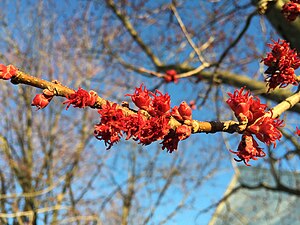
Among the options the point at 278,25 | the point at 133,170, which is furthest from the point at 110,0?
the point at 133,170

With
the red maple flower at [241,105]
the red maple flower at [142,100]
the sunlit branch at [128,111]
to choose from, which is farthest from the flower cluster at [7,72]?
the red maple flower at [241,105]

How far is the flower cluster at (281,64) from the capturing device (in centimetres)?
130

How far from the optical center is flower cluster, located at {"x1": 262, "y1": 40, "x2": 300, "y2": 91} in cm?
130

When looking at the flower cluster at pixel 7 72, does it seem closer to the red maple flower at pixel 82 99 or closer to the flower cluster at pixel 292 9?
the red maple flower at pixel 82 99

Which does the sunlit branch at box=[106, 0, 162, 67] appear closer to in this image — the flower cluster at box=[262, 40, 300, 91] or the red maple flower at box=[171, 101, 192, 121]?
the flower cluster at box=[262, 40, 300, 91]

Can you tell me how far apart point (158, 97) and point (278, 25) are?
95.4 inches

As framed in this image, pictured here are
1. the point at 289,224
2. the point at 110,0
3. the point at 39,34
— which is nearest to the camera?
the point at 110,0

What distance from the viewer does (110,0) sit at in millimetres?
5234

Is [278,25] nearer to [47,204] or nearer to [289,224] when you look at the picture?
[47,204]

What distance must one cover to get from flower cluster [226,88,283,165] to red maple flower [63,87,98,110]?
0.43 meters

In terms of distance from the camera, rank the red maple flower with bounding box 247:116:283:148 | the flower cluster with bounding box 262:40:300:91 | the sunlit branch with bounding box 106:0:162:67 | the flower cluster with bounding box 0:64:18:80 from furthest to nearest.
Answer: the sunlit branch with bounding box 106:0:162:67, the flower cluster with bounding box 262:40:300:91, the red maple flower with bounding box 247:116:283:148, the flower cluster with bounding box 0:64:18:80

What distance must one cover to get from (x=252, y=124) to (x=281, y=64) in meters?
0.35

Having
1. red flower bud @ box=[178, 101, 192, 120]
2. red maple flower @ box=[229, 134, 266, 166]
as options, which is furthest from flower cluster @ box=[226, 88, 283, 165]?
red flower bud @ box=[178, 101, 192, 120]

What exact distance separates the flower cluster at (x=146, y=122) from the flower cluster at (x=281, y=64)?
1.58 feet
